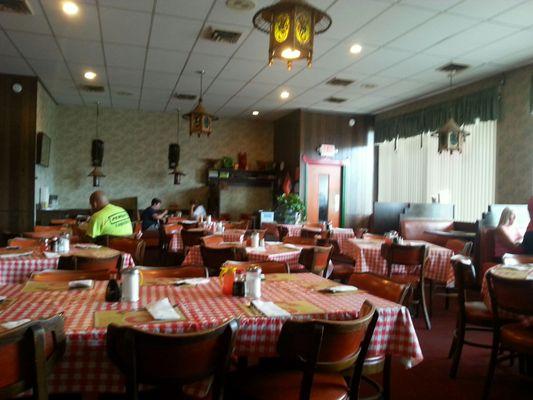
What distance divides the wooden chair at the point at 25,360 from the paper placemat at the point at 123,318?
32 cm

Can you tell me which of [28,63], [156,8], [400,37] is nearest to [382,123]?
[400,37]

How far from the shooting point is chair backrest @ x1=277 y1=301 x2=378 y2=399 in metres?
1.80

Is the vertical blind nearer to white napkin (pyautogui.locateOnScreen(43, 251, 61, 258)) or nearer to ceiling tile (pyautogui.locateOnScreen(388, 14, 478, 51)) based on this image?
ceiling tile (pyautogui.locateOnScreen(388, 14, 478, 51))

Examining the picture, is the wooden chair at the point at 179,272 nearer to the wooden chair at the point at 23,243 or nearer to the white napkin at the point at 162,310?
the white napkin at the point at 162,310

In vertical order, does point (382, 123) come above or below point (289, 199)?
above

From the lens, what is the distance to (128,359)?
1645 mm

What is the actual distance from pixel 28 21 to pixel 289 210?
6025 mm

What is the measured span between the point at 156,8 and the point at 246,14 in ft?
3.80

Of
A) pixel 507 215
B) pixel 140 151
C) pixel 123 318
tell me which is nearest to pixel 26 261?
pixel 123 318

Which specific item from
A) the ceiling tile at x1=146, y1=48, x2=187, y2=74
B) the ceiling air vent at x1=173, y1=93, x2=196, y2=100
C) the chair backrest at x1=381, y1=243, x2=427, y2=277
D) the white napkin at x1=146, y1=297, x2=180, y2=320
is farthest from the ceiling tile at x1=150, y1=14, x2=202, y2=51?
the white napkin at x1=146, y1=297, x2=180, y2=320

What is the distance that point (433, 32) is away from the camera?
6.25m

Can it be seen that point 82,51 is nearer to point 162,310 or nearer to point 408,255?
point 408,255

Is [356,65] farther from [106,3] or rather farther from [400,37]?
[106,3]

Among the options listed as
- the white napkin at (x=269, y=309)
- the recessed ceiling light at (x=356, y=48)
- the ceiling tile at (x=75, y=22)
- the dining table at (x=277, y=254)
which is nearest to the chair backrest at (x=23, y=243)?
→ the dining table at (x=277, y=254)
